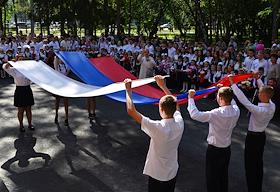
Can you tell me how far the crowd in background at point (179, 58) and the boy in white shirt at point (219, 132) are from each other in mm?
5077

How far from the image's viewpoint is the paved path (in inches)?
222

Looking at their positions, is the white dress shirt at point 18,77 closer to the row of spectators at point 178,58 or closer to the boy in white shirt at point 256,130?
the row of spectators at point 178,58

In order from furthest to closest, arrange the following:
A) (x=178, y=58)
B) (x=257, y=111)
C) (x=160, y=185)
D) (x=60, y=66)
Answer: (x=178, y=58), (x=60, y=66), (x=257, y=111), (x=160, y=185)

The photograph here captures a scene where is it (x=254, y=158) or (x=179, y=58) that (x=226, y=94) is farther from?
(x=179, y=58)

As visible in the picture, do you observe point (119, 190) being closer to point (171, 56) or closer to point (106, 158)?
point (106, 158)

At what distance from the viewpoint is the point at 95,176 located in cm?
588

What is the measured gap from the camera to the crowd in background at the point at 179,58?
36.3 feet

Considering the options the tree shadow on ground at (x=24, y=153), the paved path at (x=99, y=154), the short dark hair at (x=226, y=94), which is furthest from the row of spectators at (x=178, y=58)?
the short dark hair at (x=226, y=94)

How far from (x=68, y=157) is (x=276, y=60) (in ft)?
21.8

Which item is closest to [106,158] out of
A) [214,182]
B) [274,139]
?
[214,182]

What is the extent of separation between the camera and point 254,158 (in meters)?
5.01

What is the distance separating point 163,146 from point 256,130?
1.69 metres

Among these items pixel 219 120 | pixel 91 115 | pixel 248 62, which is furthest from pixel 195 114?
pixel 248 62

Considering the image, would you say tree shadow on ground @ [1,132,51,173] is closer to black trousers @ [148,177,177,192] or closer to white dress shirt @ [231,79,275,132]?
black trousers @ [148,177,177,192]
